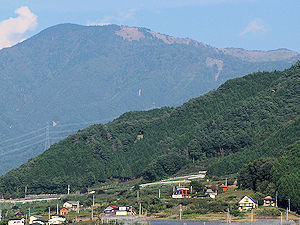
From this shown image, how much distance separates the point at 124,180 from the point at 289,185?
86.8 meters

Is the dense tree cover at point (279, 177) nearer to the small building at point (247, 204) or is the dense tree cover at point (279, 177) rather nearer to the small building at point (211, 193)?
the small building at point (247, 204)

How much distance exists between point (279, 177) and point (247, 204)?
9362 mm

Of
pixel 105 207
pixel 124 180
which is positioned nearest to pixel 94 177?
pixel 124 180

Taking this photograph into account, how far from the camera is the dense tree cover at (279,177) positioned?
106 m

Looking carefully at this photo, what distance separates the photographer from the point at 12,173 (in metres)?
187

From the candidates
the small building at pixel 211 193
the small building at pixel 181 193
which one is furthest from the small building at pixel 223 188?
the small building at pixel 181 193

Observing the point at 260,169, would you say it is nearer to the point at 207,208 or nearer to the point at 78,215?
the point at 207,208

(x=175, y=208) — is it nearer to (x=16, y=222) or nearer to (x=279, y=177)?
(x=279, y=177)

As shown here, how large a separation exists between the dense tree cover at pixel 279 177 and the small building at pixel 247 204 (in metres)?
3.89

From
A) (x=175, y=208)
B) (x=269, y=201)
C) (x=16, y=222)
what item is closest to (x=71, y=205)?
(x=175, y=208)

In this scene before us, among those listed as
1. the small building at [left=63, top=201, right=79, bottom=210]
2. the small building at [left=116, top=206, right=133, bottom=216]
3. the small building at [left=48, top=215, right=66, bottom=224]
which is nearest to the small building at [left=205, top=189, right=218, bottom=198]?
the small building at [left=116, top=206, right=133, bottom=216]

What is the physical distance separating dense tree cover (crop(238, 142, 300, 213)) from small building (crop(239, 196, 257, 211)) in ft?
12.7

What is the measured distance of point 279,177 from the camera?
116188 millimetres

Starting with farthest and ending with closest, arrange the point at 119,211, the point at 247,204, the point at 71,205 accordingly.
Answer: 1. the point at 71,205
2. the point at 119,211
3. the point at 247,204
